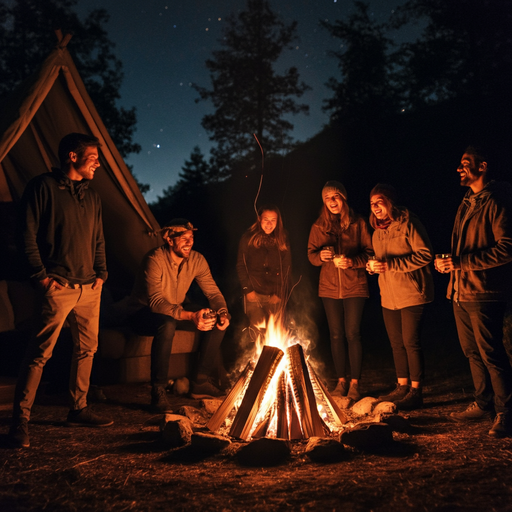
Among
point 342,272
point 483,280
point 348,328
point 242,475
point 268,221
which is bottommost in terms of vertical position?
point 242,475

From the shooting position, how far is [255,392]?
10.5ft

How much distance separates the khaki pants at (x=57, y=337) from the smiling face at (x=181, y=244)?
1.15 m

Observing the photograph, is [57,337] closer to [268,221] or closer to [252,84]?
[268,221]

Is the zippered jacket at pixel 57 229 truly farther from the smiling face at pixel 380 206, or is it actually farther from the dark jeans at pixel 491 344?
the dark jeans at pixel 491 344

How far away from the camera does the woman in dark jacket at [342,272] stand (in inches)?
163

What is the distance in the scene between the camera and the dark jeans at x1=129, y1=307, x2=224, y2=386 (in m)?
4.08

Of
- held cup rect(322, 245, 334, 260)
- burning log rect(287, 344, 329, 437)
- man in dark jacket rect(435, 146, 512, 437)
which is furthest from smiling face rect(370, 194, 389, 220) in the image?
burning log rect(287, 344, 329, 437)

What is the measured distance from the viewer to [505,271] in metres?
3.21

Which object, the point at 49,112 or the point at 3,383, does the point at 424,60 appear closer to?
the point at 49,112

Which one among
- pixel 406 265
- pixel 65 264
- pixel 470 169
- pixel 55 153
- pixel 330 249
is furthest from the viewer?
pixel 55 153

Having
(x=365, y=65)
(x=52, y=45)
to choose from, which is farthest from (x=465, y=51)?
(x=52, y=45)

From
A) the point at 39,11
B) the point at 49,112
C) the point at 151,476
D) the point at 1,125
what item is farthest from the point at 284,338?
the point at 39,11

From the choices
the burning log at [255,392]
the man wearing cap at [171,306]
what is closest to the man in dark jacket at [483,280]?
the burning log at [255,392]

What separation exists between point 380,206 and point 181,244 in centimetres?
175
